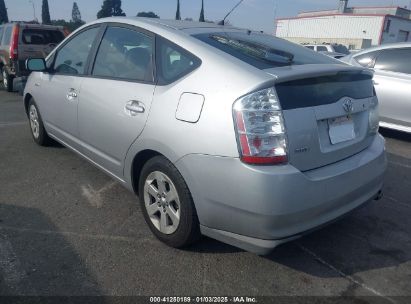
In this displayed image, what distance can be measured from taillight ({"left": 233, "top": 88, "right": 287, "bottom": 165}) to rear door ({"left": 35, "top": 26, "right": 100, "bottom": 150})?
2.14 m

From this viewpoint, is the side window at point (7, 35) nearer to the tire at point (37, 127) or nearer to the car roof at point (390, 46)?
the tire at point (37, 127)

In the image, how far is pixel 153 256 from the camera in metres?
2.88

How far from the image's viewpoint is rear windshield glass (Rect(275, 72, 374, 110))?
2.39 meters

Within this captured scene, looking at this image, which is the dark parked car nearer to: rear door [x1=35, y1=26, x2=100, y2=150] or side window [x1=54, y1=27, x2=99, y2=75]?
rear door [x1=35, y1=26, x2=100, y2=150]

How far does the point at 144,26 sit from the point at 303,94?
1586 millimetres

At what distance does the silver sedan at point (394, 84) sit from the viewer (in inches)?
239

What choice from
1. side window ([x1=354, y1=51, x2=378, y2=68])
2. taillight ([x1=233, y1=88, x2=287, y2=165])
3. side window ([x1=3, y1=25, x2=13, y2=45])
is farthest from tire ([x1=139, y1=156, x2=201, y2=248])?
side window ([x1=3, y1=25, x2=13, y2=45])

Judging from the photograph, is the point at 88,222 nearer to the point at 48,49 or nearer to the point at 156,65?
the point at 156,65

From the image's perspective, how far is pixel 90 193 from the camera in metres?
3.95

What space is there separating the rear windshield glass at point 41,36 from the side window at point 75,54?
6.57 meters

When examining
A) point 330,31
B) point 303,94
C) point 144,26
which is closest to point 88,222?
point 144,26

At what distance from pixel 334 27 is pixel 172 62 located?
56.4m

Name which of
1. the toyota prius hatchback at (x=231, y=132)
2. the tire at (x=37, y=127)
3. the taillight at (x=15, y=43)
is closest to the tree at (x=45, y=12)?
the taillight at (x=15, y=43)

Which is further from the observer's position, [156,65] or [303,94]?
[156,65]
